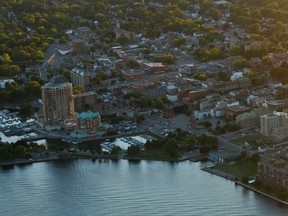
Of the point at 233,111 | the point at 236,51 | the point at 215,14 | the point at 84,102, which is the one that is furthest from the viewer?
the point at 215,14

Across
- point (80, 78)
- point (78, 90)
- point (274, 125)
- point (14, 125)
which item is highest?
point (80, 78)

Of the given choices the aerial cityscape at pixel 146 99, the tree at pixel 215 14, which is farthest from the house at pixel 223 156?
the tree at pixel 215 14

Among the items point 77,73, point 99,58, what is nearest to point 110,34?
point 99,58

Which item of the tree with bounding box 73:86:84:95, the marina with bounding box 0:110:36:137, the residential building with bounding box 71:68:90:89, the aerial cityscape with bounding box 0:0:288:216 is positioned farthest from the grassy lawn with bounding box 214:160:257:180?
Answer: the residential building with bounding box 71:68:90:89

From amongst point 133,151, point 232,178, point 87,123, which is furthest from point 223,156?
point 87,123

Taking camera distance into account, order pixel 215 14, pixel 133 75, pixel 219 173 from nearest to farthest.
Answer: pixel 219 173, pixel 133 75, pixel 215 14

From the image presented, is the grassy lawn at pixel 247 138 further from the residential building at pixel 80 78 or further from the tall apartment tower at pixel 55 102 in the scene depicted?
the residential building at pixel 80 78

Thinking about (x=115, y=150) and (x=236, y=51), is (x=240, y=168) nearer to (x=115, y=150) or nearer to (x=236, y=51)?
(x=115, y=150)

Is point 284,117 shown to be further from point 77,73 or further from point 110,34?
point 110,34
